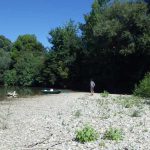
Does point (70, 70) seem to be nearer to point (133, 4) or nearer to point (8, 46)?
point (133, 4)

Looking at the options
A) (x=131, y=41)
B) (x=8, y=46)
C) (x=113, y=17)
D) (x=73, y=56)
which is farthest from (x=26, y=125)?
(x=8, y=46)

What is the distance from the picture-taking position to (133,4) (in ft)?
160

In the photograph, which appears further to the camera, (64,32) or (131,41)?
(64,32)

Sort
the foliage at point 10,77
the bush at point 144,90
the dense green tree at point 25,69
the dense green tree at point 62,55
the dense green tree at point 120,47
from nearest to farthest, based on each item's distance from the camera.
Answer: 1. the bush at point 144,90
2. the dense green tree at point 120,47
3. the dense green tree at point 62,55
4. the dense green tree at point 25,69
5. the foliage at point 10,77

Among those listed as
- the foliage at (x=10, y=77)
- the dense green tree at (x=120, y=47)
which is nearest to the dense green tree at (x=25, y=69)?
the foliage at (x=10, y=77)

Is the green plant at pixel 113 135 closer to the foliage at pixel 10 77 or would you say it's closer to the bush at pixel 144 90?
the bush at pixel 144 90

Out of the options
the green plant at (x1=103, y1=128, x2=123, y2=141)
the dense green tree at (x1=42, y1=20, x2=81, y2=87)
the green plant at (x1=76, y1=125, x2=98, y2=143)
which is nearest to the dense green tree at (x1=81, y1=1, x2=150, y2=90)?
the dense green tree at (x1=42, y1=20, x2=81, y2=87)

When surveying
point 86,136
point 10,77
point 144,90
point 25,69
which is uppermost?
point 25,69

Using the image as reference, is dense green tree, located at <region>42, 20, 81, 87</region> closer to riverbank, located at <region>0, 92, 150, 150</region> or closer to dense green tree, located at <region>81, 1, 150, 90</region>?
dense green tree, located at <region>81, 1, 150, 90</region>

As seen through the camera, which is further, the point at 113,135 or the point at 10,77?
the point at 10,77

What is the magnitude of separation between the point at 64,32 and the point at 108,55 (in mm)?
16096

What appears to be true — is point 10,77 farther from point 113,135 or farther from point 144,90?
point 113,135

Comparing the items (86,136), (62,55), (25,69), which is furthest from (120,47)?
(86,136)

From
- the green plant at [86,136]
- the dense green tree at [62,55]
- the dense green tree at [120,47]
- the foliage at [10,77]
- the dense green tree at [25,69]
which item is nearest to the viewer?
the green plant at [86,136]
